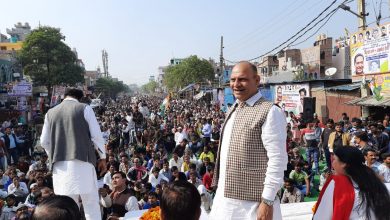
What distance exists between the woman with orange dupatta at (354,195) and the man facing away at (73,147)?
2034 mm

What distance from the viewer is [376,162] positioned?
19.8ft

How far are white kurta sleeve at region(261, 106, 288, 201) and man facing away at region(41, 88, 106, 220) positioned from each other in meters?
1.73

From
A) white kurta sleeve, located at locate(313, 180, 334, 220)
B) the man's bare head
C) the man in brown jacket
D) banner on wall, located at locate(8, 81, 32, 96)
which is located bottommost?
the man in brown jacket

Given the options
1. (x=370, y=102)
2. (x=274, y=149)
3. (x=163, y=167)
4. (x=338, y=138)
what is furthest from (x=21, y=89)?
(x=274, y=149)

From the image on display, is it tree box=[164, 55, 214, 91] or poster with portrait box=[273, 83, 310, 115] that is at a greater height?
tree box=[164, 55, 214, 91]

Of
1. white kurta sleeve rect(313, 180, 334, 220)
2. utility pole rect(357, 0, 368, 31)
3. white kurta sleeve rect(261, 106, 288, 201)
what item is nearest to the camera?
white kurta sleeve rect(261, 106, 288, 201)

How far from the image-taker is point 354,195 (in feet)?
7.78

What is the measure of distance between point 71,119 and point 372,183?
97.7 inches

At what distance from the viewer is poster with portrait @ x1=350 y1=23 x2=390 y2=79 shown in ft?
42.9

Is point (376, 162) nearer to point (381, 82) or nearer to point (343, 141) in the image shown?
point (343, 141)

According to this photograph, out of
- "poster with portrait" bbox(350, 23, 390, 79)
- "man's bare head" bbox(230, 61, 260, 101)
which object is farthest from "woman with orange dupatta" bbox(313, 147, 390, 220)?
"poster with portrait" bbox(350, 23, 390, 79)

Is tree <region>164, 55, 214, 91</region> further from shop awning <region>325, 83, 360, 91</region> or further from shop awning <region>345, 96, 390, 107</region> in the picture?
shop awning <region>345, 96, 390, 107</region>

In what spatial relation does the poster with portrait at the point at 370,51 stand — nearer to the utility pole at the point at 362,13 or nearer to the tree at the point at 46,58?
the utility pole at the point at 362,13

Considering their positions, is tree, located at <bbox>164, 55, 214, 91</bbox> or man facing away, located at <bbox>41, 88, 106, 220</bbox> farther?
tree, located at <bbox>164, 55, 214, 91</bbox>
